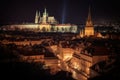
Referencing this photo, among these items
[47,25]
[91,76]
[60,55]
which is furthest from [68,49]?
[47,25]

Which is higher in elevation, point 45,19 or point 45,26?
point 45,19

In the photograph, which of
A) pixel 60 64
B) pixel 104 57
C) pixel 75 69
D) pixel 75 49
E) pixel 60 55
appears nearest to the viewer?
pixel 104 57

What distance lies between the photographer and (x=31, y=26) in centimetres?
11575

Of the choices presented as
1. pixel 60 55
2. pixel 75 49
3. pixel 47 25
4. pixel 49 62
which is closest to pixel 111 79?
pixel 49 62

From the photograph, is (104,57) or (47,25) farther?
(47,25)

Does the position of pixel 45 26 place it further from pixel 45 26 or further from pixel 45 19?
pixel 45 19

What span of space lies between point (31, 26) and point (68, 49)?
82.7 m

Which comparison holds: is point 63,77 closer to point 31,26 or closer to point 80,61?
point 80,61

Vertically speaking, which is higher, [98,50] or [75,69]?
[98,50]

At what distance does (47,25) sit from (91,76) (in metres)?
87.4

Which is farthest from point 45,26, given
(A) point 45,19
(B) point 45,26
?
(A) point 45,19

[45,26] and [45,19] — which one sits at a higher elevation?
[45,19]

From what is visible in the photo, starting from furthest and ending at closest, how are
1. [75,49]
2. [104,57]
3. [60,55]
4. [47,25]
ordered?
1. [47,25]
2. [60,55]
3. [75,49]
4. [104,57]

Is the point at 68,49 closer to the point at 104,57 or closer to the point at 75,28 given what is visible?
the point at 104,57
